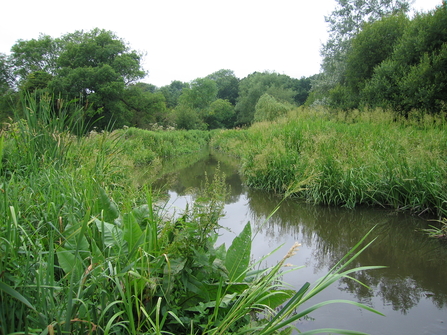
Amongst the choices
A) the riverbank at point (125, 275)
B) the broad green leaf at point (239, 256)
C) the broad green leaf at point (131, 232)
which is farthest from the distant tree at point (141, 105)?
the broad green leaf at point (239, 256)

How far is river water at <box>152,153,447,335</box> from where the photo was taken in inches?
77.5

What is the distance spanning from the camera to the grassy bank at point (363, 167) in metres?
3.96

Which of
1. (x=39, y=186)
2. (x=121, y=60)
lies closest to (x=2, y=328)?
(x=39, y=186)

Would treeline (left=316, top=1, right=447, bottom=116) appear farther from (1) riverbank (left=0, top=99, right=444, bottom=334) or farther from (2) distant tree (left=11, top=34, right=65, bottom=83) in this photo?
→ (2) distant tree (left=11, top=34, right=65, bottom=83)

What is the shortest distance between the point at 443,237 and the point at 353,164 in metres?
1.81

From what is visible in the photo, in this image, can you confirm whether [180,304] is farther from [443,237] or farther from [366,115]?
[366,115]

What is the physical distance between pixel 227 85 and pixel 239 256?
60772mm

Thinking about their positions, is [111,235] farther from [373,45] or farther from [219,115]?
[219,115]

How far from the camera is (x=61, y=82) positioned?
22.6m

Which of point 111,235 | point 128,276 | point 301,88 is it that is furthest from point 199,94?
point 128,276

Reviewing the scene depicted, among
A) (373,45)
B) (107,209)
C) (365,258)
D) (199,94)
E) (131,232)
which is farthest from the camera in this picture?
(199,94)

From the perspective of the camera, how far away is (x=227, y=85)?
2362 inches

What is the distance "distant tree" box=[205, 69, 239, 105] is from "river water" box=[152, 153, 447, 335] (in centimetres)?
5522

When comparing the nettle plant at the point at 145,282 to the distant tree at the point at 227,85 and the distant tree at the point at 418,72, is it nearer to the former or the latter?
the distant tree at the point at 418,72
